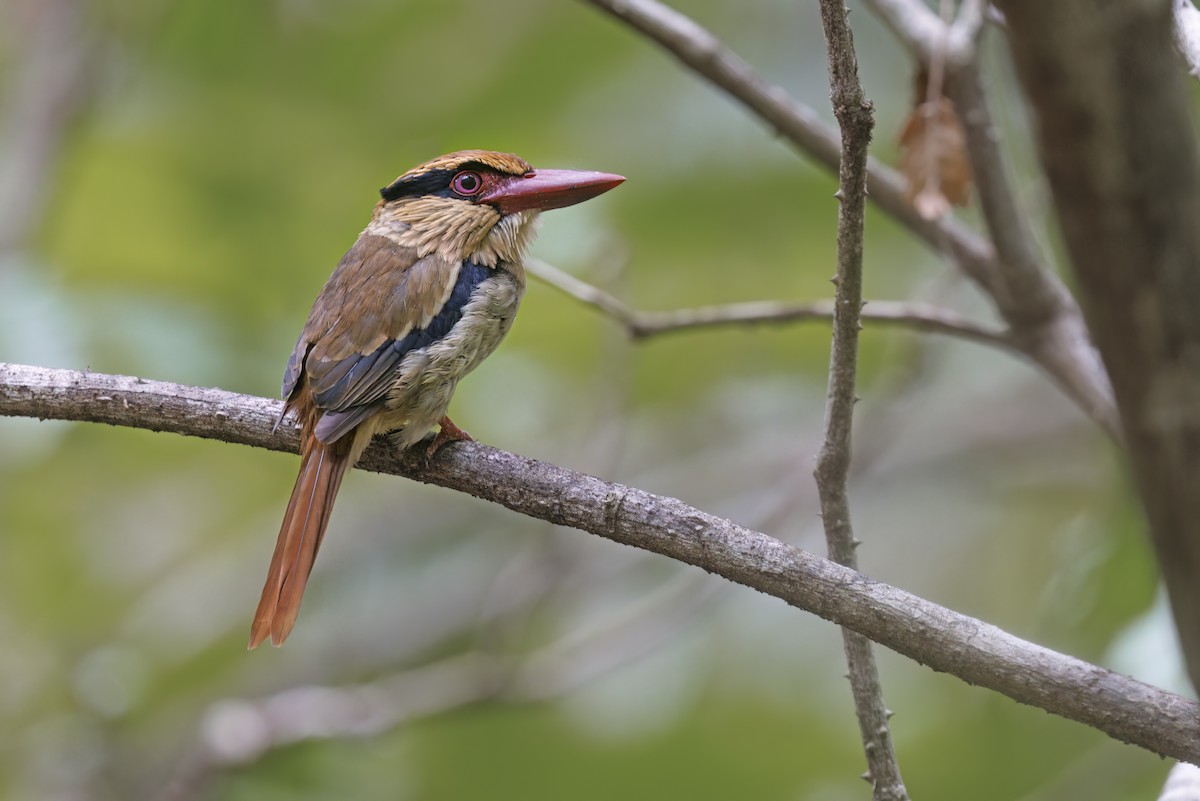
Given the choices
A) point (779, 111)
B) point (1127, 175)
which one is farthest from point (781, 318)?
point (1127, 175)

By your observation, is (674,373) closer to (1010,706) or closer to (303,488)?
(1010,706)

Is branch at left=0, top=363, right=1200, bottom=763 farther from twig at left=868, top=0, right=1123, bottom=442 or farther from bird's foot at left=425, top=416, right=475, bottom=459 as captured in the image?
twig at left=868, top=0, right=1123, bottom=442

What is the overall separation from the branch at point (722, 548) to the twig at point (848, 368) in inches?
4.5

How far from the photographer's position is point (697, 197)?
4906mm

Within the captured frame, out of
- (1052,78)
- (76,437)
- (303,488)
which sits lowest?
(76,437)

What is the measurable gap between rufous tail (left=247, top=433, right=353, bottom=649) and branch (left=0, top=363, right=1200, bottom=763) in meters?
0.18

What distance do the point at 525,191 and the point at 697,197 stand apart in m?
1.83

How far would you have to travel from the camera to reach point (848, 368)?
197 cm

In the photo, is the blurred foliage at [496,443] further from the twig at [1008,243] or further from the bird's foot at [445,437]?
the bird's foot at [445,437]

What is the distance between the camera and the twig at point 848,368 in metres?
1.73

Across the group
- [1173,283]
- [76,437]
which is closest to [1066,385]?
[1173,283]

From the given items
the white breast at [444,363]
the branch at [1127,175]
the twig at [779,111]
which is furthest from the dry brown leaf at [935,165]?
the branch at [1127,175]

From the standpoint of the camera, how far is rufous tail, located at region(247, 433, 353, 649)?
270 centimetres

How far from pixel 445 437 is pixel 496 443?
5.64 feet
